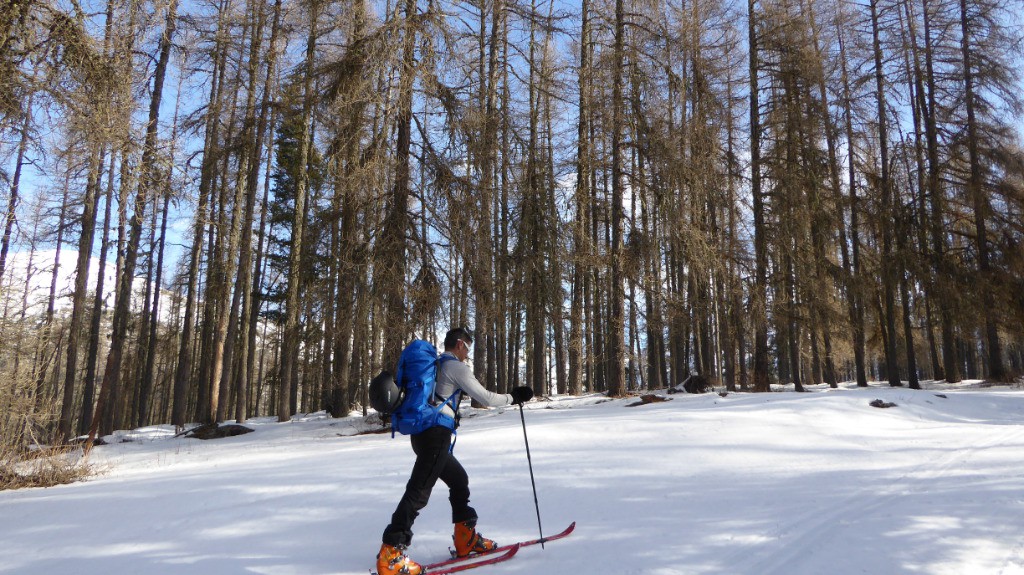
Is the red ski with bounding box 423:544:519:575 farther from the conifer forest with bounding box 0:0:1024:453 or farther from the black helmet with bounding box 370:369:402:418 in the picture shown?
the conifer forest with bounding box 0:0:1024:453

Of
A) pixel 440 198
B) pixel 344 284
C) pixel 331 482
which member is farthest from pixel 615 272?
pixel 331 482

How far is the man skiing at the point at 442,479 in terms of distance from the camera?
12.0ft

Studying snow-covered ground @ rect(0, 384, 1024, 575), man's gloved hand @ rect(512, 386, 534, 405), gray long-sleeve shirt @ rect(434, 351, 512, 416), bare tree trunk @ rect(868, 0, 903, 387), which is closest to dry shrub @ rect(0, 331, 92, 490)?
snow-covered ground @ rect(0, 384, 1024, 575)

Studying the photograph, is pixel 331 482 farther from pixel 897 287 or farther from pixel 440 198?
pixel 897 287

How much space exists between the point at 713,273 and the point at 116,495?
11808 mm

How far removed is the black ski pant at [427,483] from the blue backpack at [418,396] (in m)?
0.09

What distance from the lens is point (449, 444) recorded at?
13.3 ft

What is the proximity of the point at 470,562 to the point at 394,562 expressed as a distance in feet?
1.91

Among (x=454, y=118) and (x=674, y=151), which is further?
(x=674, y=151)

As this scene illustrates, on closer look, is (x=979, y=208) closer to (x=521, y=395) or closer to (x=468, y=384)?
(x=521, y=395)

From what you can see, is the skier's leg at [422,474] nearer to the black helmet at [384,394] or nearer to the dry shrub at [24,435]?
the black helmet at [384,394]

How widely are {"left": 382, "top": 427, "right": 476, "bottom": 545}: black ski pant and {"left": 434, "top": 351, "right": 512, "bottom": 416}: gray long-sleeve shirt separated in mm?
238

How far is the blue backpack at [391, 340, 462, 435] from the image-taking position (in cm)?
385

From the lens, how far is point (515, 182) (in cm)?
1134
